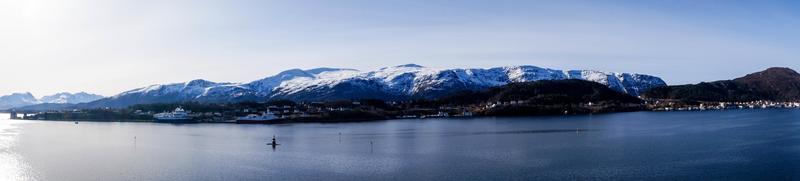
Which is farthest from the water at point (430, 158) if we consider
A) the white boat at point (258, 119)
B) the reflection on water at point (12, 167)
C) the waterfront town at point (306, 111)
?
the waterfront town at point (306, 111)

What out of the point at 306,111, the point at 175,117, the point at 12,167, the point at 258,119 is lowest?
the point at 12,167

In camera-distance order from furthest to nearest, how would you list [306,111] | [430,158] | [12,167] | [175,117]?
1. [306,111]
2. [175,117]
3. [430,158]
4. [12,167]

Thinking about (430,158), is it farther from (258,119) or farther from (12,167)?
(258,119)

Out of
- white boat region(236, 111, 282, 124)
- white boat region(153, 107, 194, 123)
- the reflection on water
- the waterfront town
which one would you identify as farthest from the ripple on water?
white boat region(153, 107, 194, 123)

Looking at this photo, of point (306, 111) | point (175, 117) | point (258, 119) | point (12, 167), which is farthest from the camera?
point (306, 111)

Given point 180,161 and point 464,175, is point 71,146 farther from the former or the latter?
point 464,175

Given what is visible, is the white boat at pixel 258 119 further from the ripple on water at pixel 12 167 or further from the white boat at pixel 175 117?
the ripple on water at pixel 12 167

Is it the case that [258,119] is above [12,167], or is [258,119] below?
→ above

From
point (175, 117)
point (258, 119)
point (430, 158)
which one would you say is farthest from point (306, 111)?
point (430, 158)

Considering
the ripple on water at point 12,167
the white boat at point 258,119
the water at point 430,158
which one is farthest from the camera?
the white boat at point 258,119
